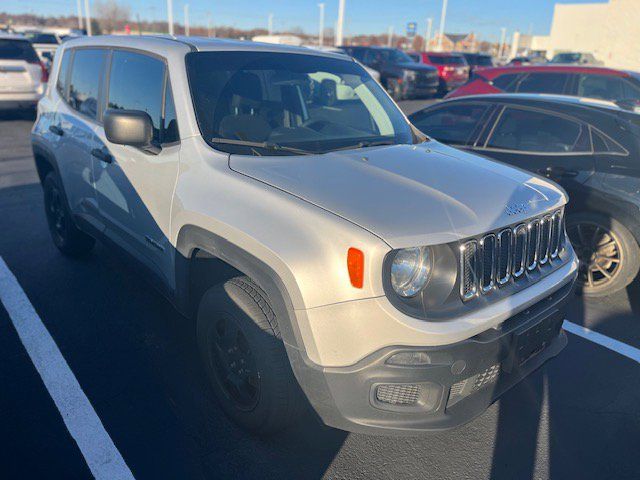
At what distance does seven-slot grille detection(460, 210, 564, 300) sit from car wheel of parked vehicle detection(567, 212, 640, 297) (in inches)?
66.9

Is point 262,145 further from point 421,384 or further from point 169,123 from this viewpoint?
point 421,384

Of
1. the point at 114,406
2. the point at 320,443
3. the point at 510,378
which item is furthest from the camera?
the point at 114,406

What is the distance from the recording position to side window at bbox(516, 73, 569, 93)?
26.8ft

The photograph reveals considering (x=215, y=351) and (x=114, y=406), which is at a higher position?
(x=215, y=351)

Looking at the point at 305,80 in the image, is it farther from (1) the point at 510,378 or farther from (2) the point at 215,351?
(1) the point at 510,378

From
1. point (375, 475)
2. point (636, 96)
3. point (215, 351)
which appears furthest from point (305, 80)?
point (636, 96)

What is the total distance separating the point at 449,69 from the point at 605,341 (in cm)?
2006

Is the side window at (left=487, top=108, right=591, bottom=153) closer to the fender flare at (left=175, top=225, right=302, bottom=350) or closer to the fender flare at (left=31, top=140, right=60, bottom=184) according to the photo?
the fender flare at (left=175, top=225, right=302, bottom=350)

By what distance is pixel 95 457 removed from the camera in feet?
8.23

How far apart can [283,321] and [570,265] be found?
5.42ft

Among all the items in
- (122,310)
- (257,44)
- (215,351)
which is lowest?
(122,310)

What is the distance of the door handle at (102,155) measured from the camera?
11.4ft

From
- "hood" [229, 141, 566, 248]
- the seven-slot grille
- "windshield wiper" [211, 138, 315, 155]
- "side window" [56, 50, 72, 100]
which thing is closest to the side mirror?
"windshield wiper" [211, 138, 315, 155]

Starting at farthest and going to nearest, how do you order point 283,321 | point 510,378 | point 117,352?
point 117,352
point 510,378
point 283,321
